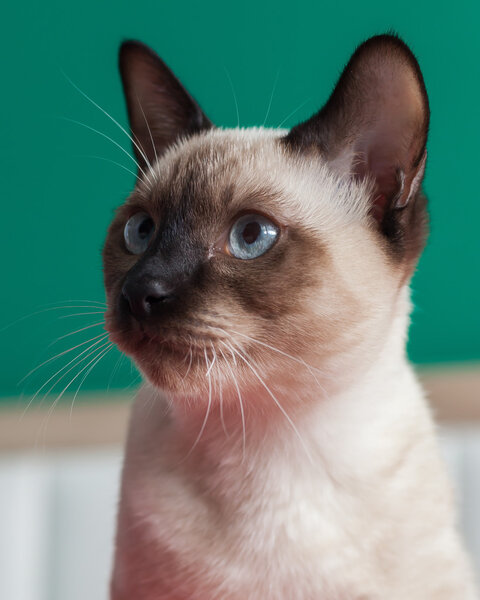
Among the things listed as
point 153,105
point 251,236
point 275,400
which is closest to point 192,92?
point 153,105

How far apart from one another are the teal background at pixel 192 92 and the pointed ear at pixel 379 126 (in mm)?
642

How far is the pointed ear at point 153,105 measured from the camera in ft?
3.28

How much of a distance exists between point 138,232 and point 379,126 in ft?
1.06

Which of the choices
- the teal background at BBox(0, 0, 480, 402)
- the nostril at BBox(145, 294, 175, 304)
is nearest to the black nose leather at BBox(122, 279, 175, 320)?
the nostril at BBox(145, 294, 175, 304)

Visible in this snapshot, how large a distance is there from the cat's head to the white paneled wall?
95cm

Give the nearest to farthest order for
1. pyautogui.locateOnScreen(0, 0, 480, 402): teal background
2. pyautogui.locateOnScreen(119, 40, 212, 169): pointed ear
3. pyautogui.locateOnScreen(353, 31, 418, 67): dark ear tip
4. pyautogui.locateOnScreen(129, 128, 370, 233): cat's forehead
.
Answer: pyautogui.locateOnScreen(353, 31, 418, 67): dark ear tip
pyautogui.locateOnScreen(129, 128, 370, 233): cat's forehead
pyautogui.locateOnScreen(119, 40, 212, 169): pointed ear
pyautogui.locateOnScreen(0, 0, 480, 402): teal background

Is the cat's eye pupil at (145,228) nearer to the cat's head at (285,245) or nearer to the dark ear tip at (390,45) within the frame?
the cat's head at (285,245)

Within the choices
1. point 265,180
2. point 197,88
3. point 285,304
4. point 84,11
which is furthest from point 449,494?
point 84,11

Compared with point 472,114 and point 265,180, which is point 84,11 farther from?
point 265,180

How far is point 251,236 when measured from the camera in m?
0.87

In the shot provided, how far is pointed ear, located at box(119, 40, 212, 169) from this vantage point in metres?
1.00

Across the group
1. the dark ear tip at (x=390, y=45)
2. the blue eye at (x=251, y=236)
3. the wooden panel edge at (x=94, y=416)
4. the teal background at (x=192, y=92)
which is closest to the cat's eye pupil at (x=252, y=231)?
the blue eye at (x=251, y=236)

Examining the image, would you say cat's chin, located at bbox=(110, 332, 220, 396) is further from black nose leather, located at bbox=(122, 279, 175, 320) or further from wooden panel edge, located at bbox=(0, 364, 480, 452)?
wooden panel edge, located at bbox=(0, 364, 480, 452)

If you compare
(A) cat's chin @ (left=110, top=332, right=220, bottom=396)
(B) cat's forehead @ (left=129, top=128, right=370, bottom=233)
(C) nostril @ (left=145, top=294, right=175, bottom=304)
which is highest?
(B) cat's forehead @ (left=129, top=128, right=370, bottom=233)
